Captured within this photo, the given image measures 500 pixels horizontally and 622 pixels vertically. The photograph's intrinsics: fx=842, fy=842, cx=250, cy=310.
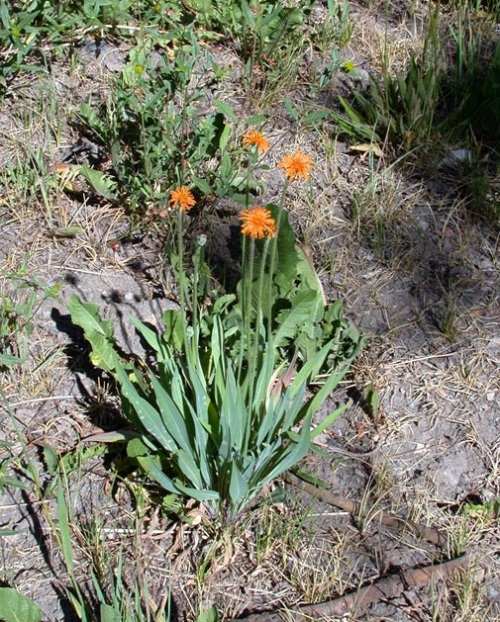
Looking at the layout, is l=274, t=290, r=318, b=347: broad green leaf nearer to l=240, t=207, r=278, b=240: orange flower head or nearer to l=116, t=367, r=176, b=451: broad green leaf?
l=116, t=367, r=176, b=451: broad green leaf

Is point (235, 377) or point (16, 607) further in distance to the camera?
point (235, 377)

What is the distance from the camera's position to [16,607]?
209cm

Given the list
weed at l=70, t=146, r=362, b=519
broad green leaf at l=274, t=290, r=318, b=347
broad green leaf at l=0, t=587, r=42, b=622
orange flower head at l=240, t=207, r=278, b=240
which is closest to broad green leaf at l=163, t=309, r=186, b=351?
weed at l=70, t=146, r=362, b=519

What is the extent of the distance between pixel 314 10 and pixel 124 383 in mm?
2349

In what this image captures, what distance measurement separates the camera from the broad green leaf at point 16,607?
2.08 metres

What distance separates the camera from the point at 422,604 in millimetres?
2305

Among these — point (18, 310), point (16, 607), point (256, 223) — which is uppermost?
point (256, 223)

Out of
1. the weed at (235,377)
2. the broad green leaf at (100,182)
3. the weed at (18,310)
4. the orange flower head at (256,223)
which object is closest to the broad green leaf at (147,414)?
the weed at (235,377)

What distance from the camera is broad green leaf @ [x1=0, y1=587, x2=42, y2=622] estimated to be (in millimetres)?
2084

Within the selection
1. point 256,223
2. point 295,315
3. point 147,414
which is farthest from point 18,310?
Result: point 256,223

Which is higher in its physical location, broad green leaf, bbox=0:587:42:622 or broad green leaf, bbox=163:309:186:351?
broad green leaf, bbox=163:309:186:351

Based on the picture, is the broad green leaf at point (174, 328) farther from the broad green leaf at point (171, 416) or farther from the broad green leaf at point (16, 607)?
the broad green leaf at point (16, 607)

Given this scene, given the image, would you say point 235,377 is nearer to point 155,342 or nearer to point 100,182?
point 155,342

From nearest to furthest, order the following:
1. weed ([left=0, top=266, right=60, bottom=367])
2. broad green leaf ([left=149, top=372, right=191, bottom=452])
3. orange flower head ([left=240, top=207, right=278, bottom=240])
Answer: orange flower head ([left=240, top=207, right=278, bottom=240]), broad green leaf ([left=149, top=372, right=191, bottom=452]), weed ([left=0, top=266, right=60, bottom=367])
